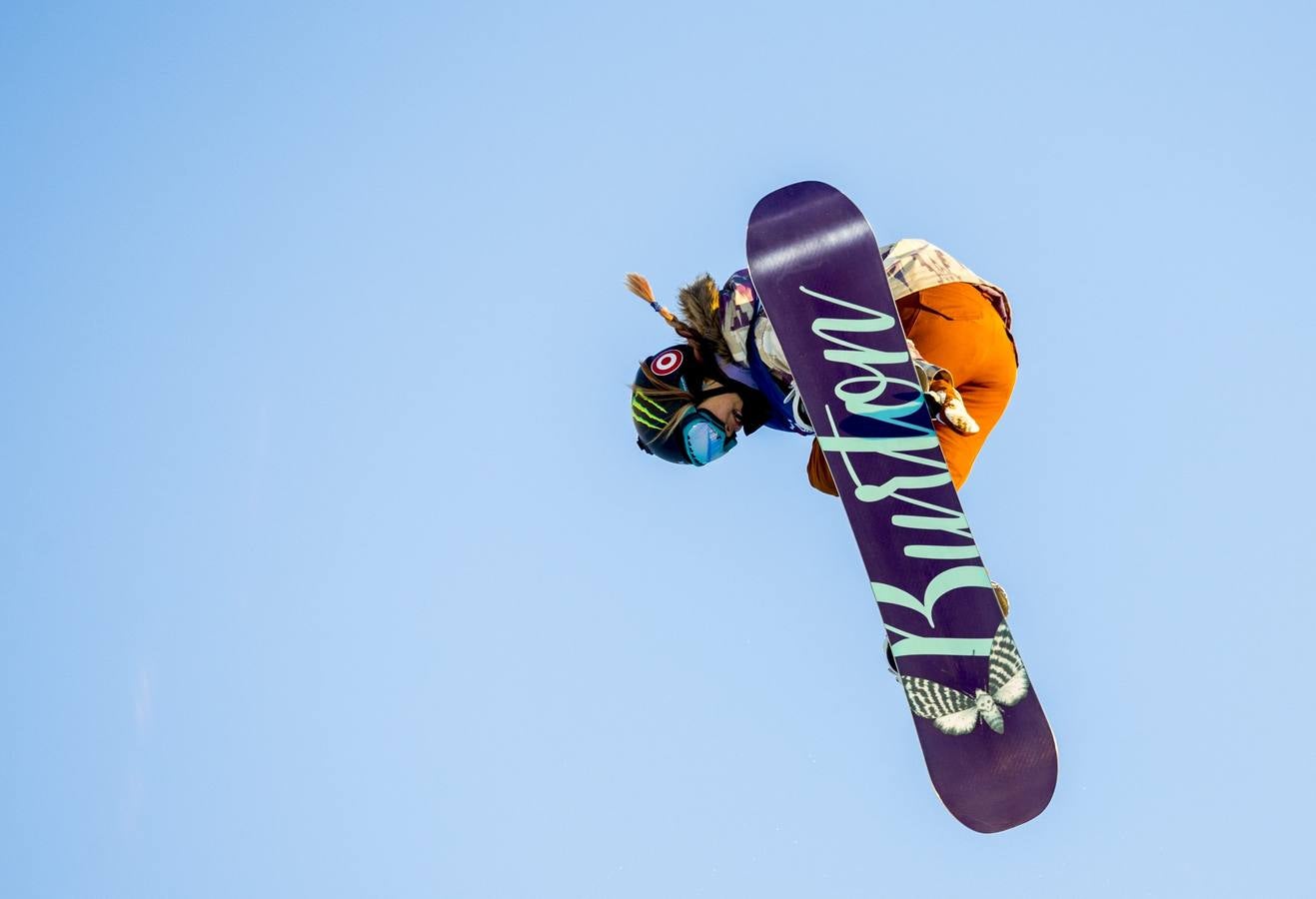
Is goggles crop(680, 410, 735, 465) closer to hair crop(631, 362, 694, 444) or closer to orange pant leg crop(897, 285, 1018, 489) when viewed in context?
hair crop(631, 362, 694, 444)

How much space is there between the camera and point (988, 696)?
237 inches

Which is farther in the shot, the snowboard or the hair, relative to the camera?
the hair

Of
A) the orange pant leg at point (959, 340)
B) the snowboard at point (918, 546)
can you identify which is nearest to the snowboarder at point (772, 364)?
the orange pant leg at point (959, 340)

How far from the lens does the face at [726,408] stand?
651 centimetres

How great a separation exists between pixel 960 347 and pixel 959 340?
0.03m

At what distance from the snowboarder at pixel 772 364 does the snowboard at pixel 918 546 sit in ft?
0.51

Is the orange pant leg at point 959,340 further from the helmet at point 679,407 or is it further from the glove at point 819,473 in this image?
the helmet at point 679,407

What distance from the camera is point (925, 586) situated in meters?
6.04

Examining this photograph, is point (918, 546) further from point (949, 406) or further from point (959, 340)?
point (959, 340)

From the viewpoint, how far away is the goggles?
21.3 ft

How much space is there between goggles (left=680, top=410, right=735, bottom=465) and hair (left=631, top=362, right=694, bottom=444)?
0.05 meters

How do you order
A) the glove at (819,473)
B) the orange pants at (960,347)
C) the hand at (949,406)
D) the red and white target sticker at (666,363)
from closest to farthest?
the hand at (949,406) → the orange pants at (960,347) → the glove at (819,473) → the red and white target sticker at (666,363)

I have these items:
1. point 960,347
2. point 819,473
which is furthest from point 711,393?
point 960,347

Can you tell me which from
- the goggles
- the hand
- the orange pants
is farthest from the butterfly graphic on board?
the goggles
